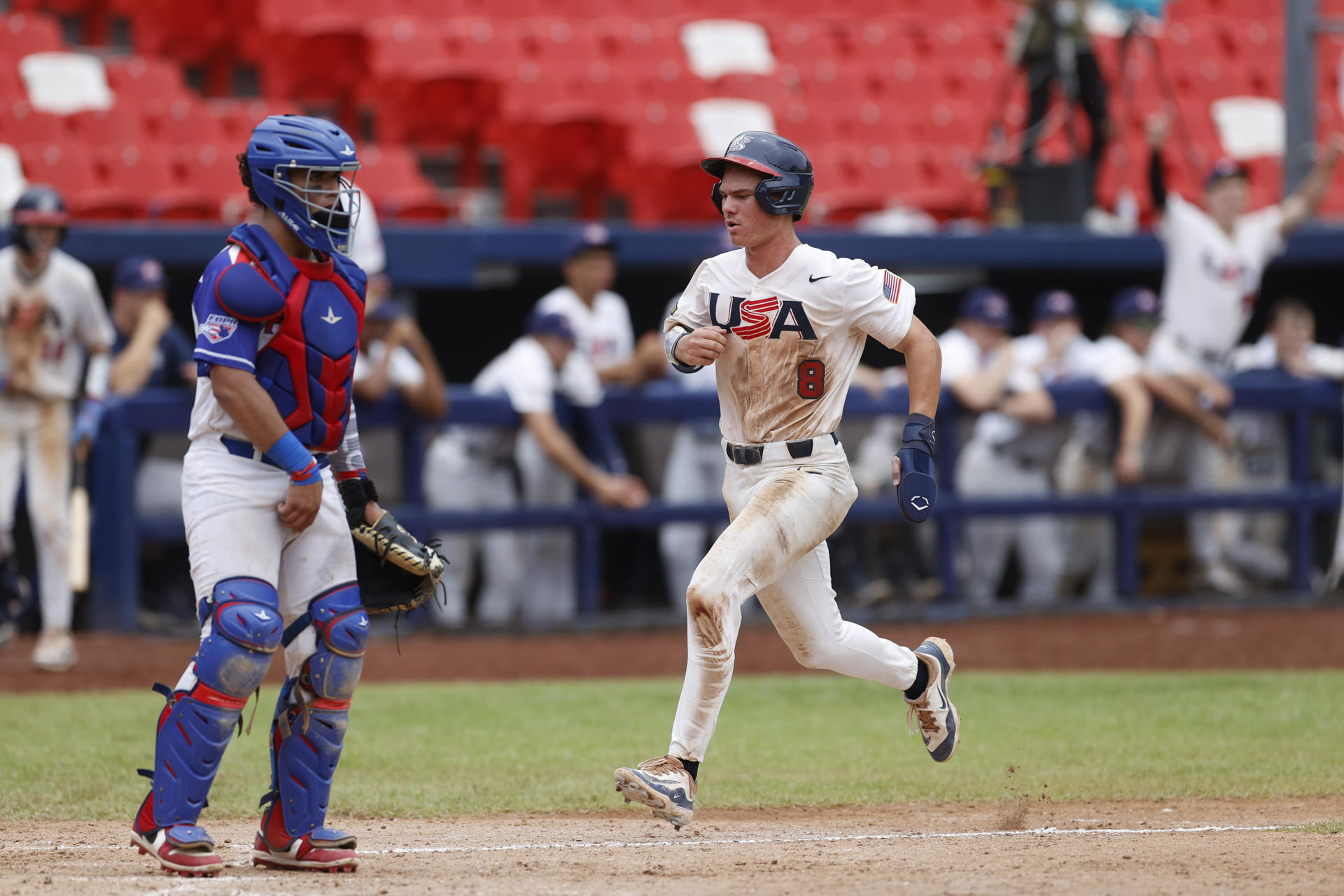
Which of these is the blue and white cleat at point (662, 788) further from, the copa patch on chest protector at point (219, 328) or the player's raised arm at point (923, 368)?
the copa patch on chest protector at point (219, 328)

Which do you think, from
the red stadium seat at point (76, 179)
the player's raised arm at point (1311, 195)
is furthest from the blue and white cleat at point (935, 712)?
the red stadium seat at point (76, 179)

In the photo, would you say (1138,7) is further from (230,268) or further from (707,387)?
(230,268)

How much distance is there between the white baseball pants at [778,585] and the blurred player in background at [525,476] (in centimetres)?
410

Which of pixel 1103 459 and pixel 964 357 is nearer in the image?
pixel 964 357

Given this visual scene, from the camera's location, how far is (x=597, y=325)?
952cm

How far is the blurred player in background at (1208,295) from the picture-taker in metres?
9.97

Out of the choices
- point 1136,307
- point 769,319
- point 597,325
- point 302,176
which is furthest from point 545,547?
point 302,176

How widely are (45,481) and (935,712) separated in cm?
467

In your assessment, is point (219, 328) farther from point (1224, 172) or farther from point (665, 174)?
point (665, 174)

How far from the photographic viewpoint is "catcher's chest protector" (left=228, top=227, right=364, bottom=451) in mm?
4141

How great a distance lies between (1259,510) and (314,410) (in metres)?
7.35

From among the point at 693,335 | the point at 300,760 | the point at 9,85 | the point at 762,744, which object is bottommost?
the point at 762,744

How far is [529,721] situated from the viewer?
22.3 ft

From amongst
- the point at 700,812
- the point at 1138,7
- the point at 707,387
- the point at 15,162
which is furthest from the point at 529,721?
the point at 1138,7
